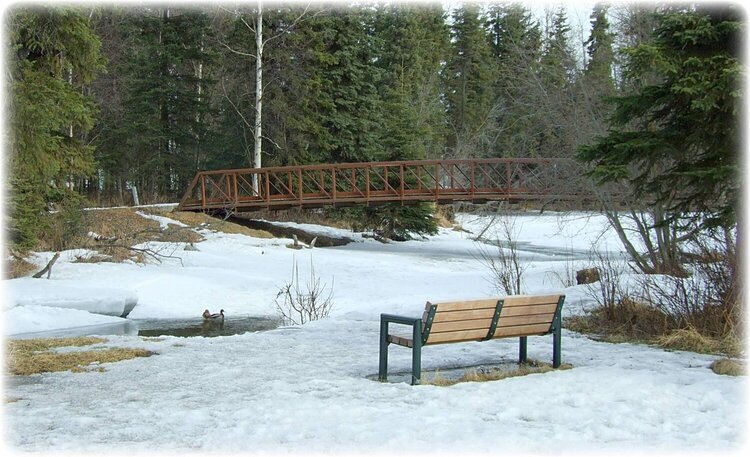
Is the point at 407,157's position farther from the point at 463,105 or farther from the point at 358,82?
the point at 463,105

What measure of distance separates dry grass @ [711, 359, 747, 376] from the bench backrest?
1.47 meters

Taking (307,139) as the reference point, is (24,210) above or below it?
below

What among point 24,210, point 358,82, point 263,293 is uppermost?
point 358,82

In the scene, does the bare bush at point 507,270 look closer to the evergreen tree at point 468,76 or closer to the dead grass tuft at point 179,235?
the dead grass tuft at point 179,235

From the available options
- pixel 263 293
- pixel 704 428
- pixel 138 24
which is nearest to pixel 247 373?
pixel 704 428

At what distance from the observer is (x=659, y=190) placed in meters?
8.34

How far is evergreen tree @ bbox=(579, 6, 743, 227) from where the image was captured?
287 inches

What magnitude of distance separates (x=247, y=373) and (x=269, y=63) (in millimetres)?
26272

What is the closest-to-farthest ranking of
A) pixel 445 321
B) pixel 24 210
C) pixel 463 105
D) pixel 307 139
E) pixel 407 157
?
pixel 445 321 → pixel 24 210 → pixel 407 157 → pixel 307 139 → pixel 463 105

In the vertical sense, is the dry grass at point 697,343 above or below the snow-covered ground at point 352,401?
above

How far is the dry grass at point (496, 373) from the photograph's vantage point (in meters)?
6.78

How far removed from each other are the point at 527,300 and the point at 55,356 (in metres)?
4.81

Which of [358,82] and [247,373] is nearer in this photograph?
[247,373]

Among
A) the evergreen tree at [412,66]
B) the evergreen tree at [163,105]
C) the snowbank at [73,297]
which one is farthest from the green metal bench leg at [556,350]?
the evergreen tree at [412,66]
